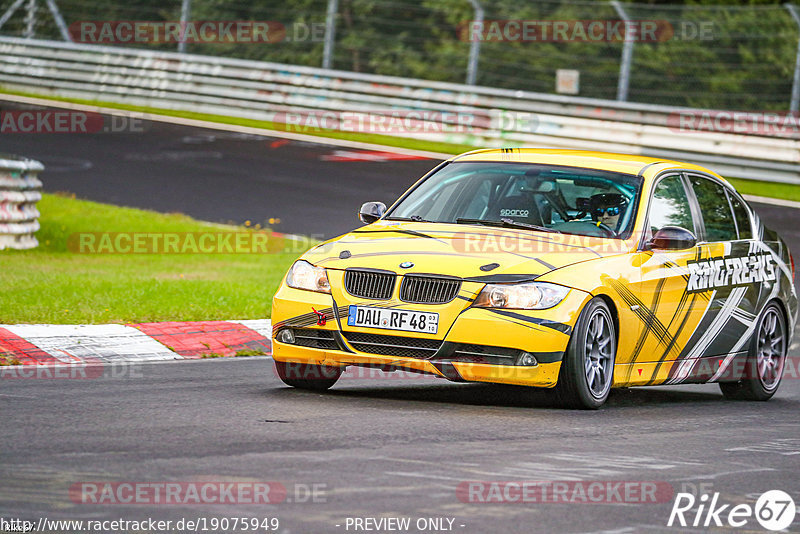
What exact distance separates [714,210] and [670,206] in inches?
29.5

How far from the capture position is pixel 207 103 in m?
29.3

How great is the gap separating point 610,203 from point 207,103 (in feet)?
68.1

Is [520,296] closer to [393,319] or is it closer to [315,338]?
[393,319]

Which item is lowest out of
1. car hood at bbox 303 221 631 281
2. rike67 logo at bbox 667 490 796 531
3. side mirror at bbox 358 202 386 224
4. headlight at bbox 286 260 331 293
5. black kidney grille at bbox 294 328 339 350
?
rike67 logo at bbox 667 490 796 531

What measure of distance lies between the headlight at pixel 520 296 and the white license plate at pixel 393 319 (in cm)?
29

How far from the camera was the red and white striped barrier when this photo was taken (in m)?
9.95

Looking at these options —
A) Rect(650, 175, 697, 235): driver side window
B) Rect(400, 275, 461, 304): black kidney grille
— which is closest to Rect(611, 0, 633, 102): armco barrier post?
Rect(650, 175, 697, 235): driver side window

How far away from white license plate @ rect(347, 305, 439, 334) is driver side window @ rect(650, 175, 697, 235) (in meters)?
1.98

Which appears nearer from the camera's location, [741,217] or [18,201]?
[741,217]

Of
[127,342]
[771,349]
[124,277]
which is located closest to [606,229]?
[771,349]

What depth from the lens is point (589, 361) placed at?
857cm

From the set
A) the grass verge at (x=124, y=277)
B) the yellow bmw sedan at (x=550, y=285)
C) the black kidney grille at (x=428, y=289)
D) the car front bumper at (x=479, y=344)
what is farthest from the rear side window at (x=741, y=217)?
the grass verge at (x=124, y=277)

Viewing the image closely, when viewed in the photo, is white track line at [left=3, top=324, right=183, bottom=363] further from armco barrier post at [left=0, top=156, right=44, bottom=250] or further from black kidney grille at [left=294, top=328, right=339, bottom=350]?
armco barrier post at [left=0, top=156, right=44, bottom=250]

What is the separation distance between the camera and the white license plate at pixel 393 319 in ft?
27.2
